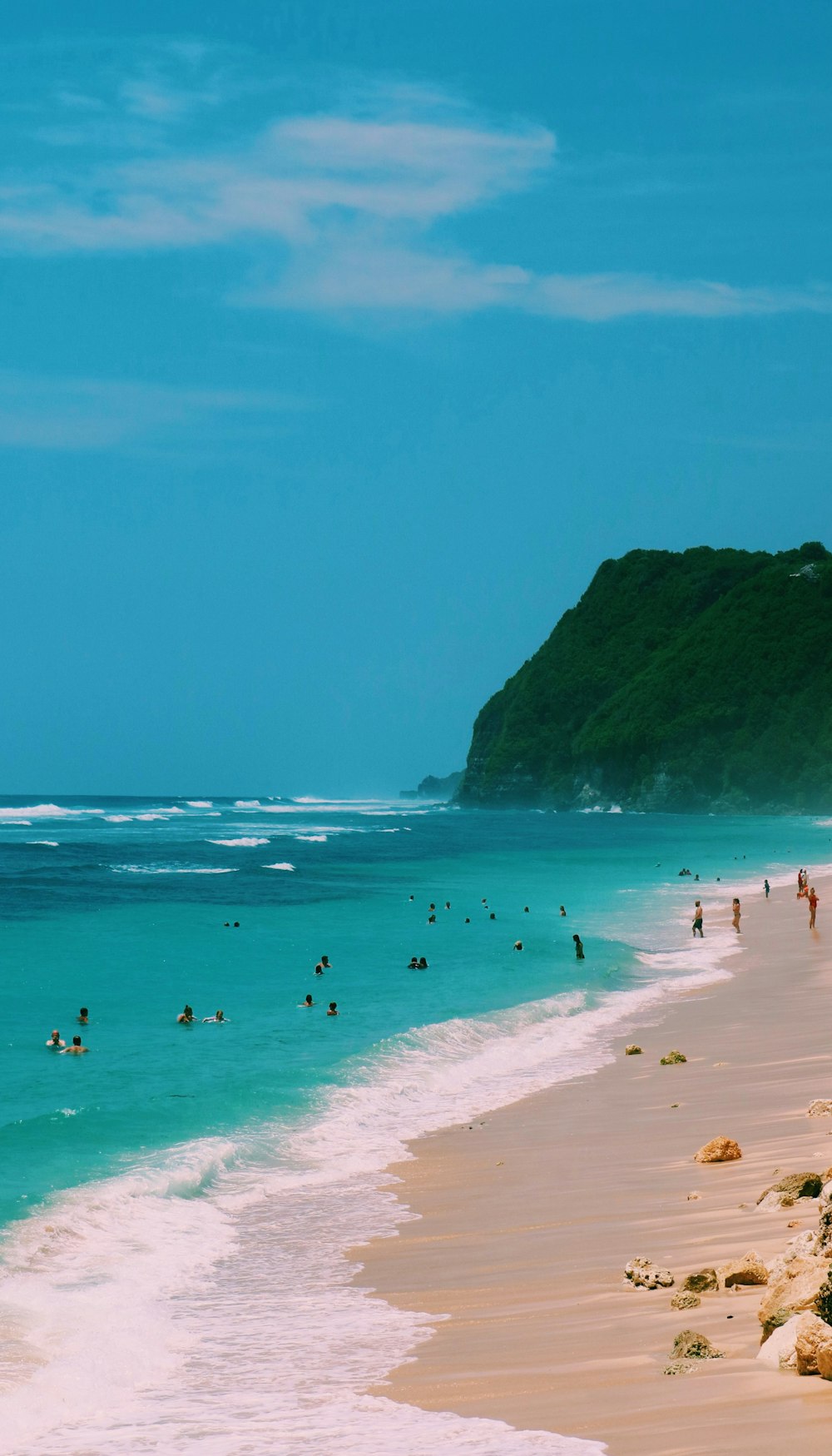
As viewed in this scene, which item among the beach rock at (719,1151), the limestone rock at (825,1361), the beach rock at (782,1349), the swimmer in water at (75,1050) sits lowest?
the swimmer in water at (75,1050)

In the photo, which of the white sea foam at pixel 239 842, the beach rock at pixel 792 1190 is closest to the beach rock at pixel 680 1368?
the beach rock at pixel 792 1190

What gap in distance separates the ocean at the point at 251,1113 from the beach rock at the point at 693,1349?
103 centimetres

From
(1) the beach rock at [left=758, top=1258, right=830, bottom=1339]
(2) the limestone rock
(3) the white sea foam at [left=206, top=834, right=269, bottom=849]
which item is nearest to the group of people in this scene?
(1) the beach rock at [left=758, top=1258, right=830, bottom=1339]

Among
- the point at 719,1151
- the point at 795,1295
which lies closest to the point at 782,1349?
the point at 795,1295

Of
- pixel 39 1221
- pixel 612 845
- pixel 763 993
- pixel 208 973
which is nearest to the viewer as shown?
pixel 39 1221

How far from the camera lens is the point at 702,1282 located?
8211 mm

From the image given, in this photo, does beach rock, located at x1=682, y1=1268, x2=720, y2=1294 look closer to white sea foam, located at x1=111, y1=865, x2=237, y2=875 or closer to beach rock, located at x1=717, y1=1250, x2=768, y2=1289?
beach rock, located at x1=717, y1=1250, x2=768, y2=1289

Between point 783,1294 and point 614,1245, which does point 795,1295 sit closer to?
point 783,1294

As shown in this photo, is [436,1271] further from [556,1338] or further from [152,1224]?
[152,1224]

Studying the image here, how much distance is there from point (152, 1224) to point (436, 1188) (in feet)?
10.4

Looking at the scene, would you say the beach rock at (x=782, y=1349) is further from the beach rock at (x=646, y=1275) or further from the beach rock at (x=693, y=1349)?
the beach rock at (x=646, y=1275)

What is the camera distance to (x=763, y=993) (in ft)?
93.8

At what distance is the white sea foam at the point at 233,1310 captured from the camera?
746cm

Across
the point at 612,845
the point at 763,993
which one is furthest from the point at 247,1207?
the point at 612,845
